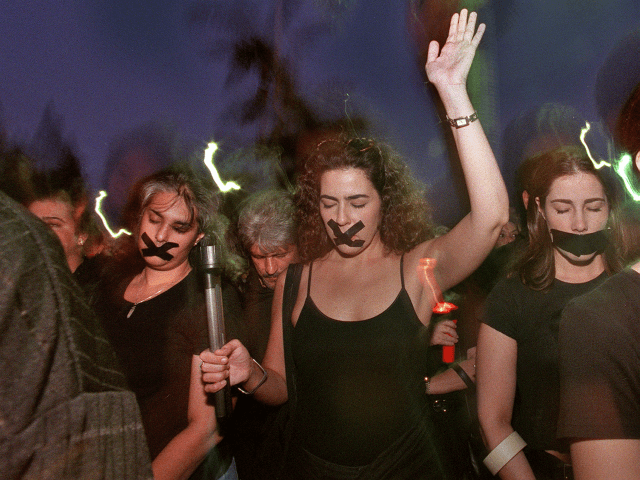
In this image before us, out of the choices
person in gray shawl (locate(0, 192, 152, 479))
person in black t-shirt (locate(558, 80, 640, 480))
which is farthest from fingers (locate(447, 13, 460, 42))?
person in gray shawl (locate(0, 192, 152, 479))

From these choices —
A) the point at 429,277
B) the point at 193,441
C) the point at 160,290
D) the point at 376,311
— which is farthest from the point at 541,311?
the point at 160,290

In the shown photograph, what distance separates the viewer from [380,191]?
202 cm

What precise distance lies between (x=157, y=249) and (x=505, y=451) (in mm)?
1679

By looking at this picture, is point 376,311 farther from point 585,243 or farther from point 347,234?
point 585,243

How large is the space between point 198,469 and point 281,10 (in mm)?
5944

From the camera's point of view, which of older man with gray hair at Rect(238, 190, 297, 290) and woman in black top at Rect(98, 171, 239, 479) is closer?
woman in black top at Rect(98, 171, 239, 479)

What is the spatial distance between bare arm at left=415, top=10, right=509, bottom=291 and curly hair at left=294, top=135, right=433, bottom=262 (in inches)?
10.8

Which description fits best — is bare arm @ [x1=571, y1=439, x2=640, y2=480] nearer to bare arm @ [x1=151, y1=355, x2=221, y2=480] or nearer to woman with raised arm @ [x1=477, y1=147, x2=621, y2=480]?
woman with raised arm @ [x1=477, y1=147, x2=621, y2=480]

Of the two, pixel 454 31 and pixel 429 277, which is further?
pixel 429 277

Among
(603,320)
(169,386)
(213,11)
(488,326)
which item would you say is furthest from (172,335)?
(213,11)

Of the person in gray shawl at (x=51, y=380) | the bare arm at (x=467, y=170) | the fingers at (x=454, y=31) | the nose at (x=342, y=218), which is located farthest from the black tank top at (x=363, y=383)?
the person in gray shawl at (x=51, y=380)

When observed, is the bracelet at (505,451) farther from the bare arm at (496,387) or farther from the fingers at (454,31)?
the fingers at (454,31)

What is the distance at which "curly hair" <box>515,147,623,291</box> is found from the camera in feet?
6.22

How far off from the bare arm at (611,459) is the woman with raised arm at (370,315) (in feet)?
2.55
